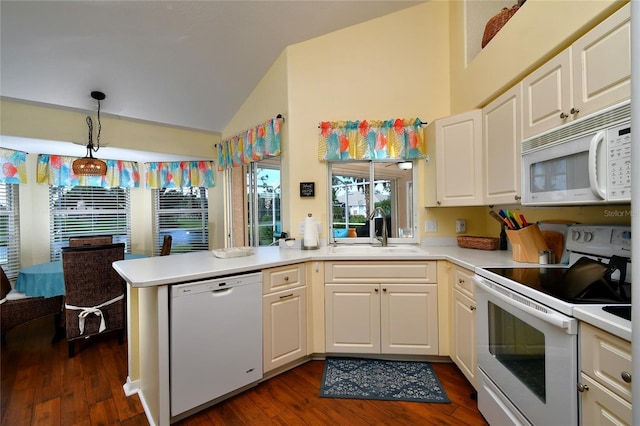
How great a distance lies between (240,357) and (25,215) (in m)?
3.61

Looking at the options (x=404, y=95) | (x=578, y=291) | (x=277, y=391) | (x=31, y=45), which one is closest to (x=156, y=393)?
(x=277, y=391)

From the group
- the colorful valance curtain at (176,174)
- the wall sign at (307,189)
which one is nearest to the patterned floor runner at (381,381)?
the wall sign at (307,189)

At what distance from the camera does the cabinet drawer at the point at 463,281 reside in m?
Result: 1.72

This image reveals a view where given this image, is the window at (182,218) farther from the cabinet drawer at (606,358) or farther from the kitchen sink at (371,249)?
the cabinet drawer at (606,358)

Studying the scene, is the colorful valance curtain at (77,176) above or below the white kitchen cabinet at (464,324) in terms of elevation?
above

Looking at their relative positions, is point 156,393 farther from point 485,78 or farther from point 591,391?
point 485,78

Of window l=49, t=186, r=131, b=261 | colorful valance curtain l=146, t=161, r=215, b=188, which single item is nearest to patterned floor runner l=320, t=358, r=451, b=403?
colorful valance curtain l=146, t=161, r=215, b=188

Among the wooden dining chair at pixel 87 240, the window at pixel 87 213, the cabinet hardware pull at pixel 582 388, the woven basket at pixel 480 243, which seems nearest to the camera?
the cabinet hardware pull at pixel 582 388

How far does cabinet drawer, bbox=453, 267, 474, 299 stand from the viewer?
172cm

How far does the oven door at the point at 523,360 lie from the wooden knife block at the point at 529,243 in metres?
0.46

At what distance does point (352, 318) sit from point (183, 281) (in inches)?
50.0

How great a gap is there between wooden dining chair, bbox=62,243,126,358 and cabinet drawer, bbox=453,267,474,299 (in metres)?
2.84

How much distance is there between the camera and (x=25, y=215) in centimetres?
331

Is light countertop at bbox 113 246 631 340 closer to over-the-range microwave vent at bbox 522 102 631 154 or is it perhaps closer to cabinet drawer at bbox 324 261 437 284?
cabinet drawer at bbox 324 261 437 284
